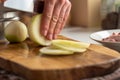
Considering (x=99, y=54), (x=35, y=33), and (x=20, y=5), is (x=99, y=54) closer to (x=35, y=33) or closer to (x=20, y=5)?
(x=35, y=33)

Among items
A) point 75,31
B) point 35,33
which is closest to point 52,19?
point 35,33

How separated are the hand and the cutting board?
0.30 ft

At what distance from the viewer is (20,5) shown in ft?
4.16

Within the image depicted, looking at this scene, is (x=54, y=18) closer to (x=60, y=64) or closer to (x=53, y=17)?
(x=53, y=17)

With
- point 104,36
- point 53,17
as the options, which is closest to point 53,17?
point 53,17

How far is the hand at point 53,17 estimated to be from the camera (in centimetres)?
90

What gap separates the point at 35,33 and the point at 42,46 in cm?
4

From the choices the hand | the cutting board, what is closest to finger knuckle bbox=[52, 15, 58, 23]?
the hand

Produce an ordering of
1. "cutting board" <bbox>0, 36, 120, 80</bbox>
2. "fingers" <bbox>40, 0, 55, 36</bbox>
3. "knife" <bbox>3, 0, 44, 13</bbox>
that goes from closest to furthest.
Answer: "cutting board" <bbox>0, 36, 120, 80</bbox> < "fingers" <bbox>40, 0, 55, 36</bbox> < "knife" <bbox>3, 0, 44, 13</bbox>

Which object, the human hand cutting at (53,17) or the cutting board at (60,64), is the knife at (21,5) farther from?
the cutting board at (60,64)

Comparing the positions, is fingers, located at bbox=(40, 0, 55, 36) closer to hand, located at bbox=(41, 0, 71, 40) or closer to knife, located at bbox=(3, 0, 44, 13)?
hand, located at bbox=(41, 0, 71, 40)

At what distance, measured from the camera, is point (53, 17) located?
0.92 metres

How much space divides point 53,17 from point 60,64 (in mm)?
254

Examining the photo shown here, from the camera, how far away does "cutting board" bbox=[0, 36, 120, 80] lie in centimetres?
66
